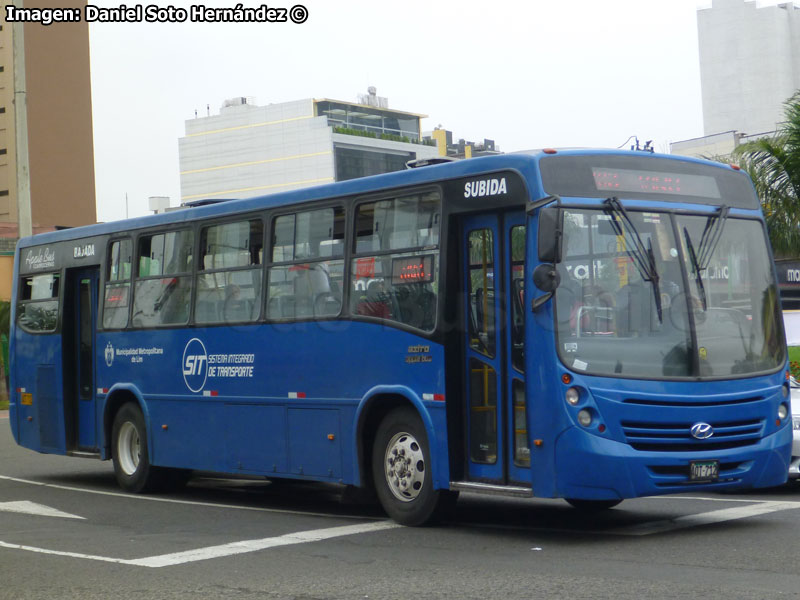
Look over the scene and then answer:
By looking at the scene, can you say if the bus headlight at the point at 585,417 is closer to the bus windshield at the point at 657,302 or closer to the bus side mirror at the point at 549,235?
the bus windshield at the point at 657,302

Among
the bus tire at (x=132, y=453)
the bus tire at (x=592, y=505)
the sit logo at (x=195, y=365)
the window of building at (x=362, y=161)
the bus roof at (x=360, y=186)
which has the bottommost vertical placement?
the bus tire at (x=592, y=505)

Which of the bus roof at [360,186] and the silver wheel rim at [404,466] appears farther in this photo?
the silver wheel rim at [404,466]

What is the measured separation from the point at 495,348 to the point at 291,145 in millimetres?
131901

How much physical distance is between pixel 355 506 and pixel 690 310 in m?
4.52

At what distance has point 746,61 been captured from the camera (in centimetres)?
13875

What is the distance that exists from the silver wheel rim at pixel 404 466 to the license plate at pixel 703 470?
2.28 m

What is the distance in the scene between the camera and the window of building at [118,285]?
1461 cm

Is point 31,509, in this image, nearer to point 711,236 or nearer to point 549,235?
point 549,235

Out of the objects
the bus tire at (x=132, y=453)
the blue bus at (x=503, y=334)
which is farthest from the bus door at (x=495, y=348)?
the bus tire at (x=132, y=453)

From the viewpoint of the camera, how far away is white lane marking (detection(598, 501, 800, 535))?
397 inches

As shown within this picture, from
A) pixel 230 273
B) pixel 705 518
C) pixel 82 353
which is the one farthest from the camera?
pixel 82 353

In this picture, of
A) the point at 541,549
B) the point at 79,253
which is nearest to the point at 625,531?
the point at 541,549

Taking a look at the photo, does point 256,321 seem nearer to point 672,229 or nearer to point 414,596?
point 672,229

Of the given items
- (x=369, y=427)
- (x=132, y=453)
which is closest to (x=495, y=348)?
(x=369, y=427)
